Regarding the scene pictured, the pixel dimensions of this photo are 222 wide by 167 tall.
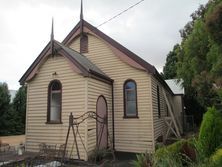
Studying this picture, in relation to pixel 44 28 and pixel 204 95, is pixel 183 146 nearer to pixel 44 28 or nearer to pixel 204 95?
pixel 204 95

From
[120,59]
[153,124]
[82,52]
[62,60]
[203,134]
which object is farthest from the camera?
[82,52]

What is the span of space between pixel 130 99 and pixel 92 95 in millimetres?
2877

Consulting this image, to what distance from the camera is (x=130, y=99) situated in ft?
43.0

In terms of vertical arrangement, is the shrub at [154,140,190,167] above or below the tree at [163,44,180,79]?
below

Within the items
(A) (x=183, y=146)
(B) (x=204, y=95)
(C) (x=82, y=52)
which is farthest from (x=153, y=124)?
(C) (x=82, y=52)

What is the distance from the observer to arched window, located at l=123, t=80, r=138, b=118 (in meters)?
13.0

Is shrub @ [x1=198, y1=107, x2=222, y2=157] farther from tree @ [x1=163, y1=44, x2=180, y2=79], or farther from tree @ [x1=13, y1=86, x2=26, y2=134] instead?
tree @ [x1=163, y1=44, x2=180, y2=79]

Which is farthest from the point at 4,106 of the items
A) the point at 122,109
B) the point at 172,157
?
the point at 172,157

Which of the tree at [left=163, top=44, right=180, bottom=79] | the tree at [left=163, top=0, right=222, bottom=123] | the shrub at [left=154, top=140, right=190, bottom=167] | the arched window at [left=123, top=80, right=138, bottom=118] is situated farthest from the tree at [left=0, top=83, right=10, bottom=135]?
the tree at [left=163, top=44, right=180, bottom=79]

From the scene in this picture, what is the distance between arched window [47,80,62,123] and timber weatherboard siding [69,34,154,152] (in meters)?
3.22

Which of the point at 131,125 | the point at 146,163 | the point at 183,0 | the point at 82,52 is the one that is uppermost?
the point at 183,0

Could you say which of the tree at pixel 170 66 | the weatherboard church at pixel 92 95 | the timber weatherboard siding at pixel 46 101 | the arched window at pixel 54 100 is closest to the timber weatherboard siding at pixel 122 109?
the weatherboard church at pixel 92 95

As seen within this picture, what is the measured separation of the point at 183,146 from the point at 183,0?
19.8 ft

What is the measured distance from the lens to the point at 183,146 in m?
7.41
